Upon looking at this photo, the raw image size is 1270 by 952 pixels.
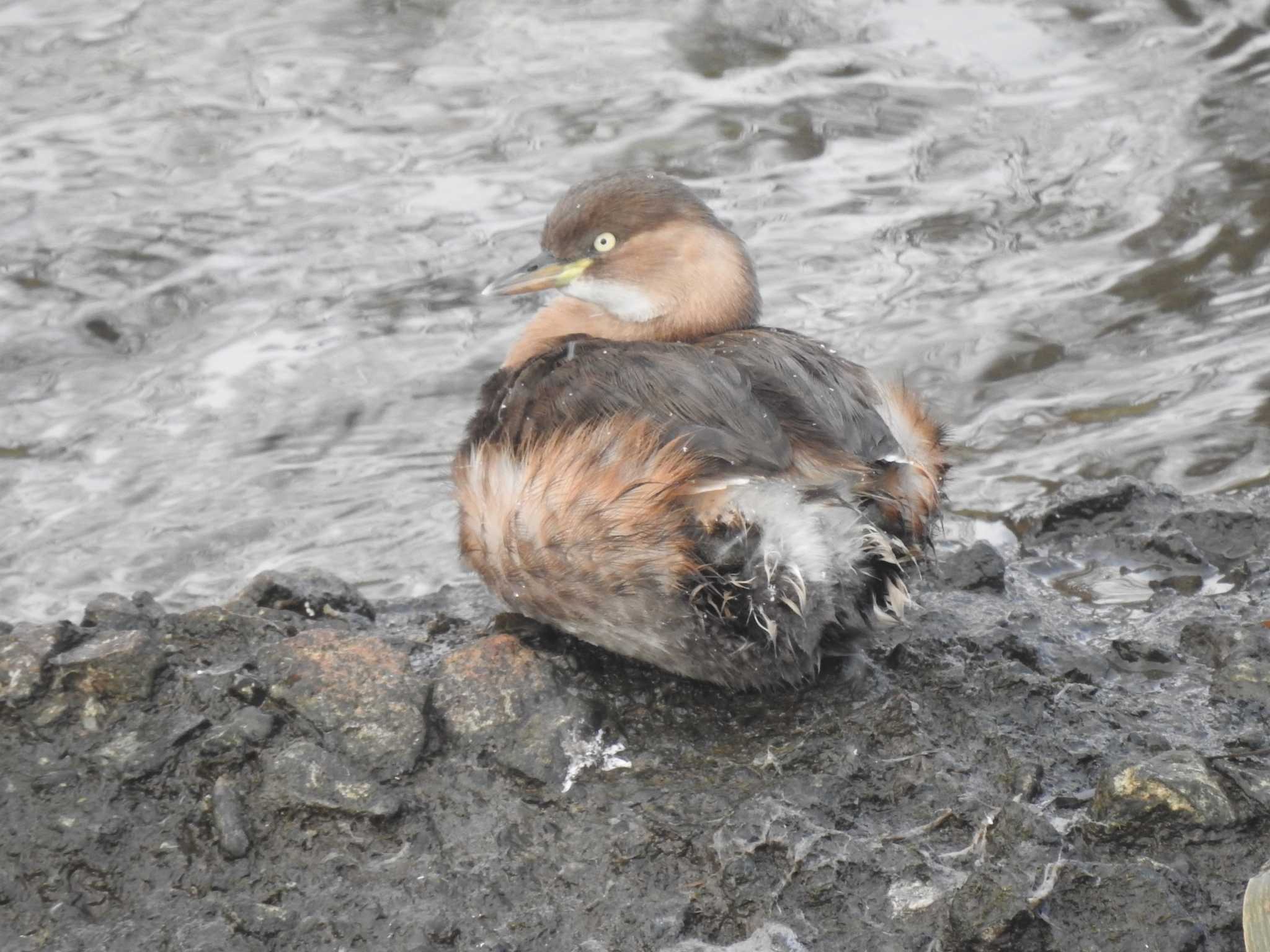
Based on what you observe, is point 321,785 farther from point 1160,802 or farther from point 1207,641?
point 1207,641

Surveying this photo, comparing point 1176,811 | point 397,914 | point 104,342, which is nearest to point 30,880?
point 397,914

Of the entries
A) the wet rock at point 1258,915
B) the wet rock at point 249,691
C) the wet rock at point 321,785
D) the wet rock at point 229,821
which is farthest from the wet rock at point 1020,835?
the wet rock at point 249,691

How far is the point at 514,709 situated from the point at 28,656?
104cm

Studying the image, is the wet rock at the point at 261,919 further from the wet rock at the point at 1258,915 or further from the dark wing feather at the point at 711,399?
the wet rock at the point at 1258,915

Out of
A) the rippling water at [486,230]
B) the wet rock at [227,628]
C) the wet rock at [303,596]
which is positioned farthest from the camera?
the rippling water at [486,230]

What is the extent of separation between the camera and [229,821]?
2.97m

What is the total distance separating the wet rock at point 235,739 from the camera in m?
3.13

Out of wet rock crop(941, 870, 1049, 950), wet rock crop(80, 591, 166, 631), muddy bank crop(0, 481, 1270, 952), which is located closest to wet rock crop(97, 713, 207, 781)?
muddy bank crop(0, 481, 1270, 952)

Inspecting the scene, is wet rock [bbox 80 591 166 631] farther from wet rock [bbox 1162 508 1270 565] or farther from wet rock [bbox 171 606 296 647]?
wet rock [bbox 1162 508 1270 565]

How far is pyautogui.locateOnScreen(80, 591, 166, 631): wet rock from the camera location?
3557 millimetres

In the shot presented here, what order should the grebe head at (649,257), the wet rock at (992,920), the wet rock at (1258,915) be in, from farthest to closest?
the grebe head at (649,257)
the wet rock at (992,920)
the wet rock at (1258,915)

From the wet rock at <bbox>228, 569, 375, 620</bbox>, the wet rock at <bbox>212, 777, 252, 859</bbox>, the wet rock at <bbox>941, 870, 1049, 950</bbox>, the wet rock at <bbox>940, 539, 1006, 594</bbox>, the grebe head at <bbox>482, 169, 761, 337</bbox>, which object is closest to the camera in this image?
the wet rock at <bbox>941, 870, 1049, 950</bbox>

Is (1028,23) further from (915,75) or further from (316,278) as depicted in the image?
(316,278)

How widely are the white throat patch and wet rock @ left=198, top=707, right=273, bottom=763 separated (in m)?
1.67
